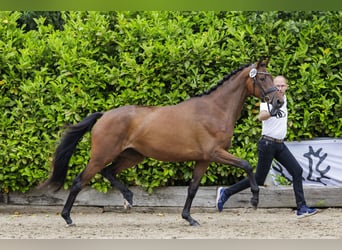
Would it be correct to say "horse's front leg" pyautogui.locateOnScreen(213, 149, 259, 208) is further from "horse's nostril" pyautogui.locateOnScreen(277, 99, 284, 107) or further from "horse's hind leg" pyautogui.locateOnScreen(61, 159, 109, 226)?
"horse's hind leg" pyautogui.locateOnScreen(61, 159, 109, 226)

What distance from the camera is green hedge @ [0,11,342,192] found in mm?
7480

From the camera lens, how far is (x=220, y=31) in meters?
7.97

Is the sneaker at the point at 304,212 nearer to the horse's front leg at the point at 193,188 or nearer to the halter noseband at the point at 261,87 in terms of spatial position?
the horse's front leg at the point at 193,188

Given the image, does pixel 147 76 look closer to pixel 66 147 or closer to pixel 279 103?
pixel 66 147

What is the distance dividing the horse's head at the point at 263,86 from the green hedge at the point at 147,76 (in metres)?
1.44

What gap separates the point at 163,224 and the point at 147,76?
2002 millimetres

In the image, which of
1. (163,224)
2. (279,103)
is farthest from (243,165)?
(163,224)

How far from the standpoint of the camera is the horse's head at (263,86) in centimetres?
591

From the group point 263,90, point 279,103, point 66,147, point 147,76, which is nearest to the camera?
point 279,103

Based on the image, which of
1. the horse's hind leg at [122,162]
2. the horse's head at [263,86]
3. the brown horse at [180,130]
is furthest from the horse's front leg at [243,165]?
the horse's hind leg at [122,162]

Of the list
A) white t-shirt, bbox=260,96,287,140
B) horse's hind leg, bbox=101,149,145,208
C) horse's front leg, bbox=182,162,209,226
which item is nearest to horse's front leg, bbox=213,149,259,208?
horse's front leg, bbox=182,162,209,226

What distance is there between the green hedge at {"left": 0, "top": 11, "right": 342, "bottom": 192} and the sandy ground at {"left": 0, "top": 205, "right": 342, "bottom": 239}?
39 centimetres

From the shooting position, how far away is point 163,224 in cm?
659

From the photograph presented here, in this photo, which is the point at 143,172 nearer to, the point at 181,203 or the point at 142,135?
the point at 181,203
